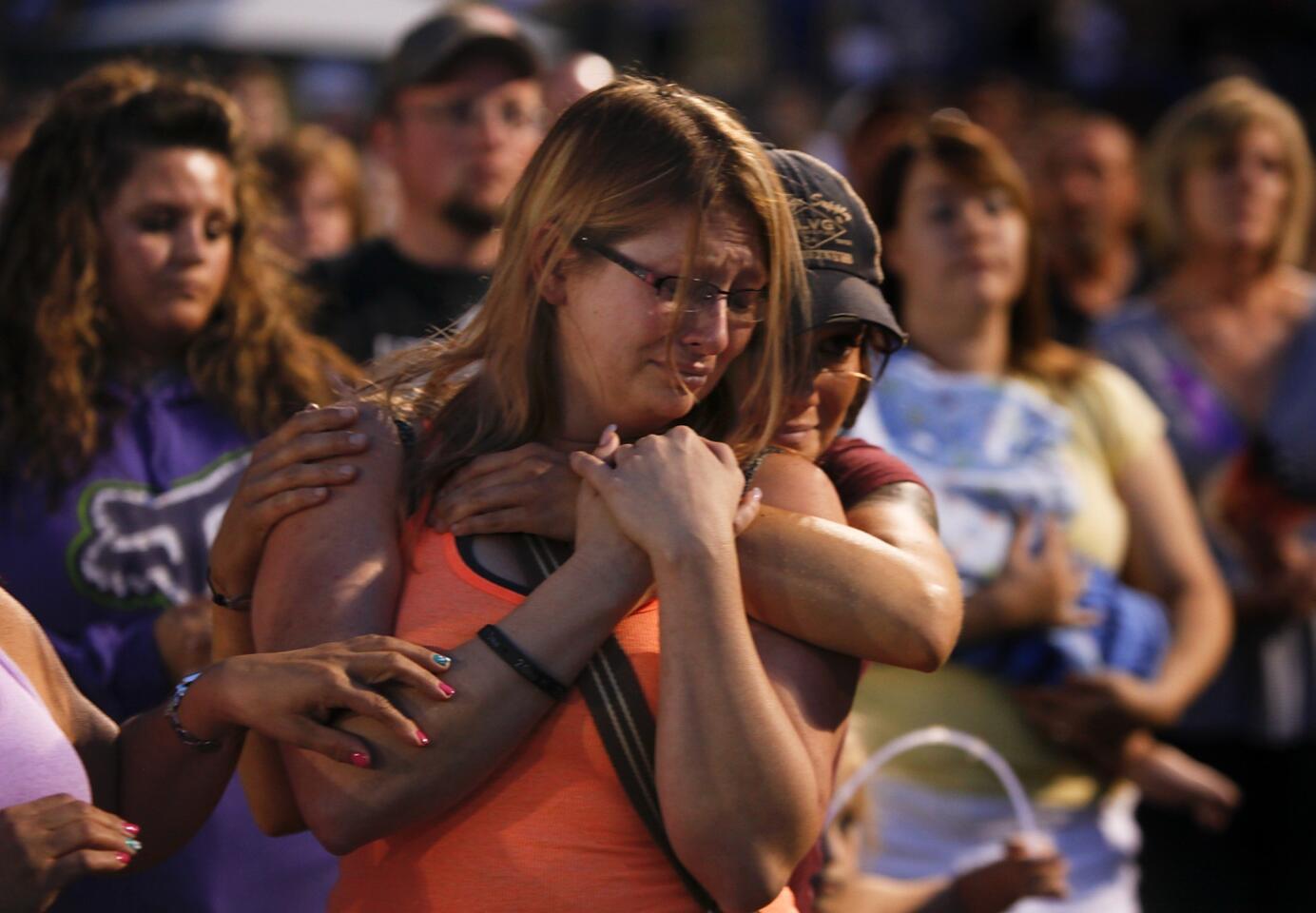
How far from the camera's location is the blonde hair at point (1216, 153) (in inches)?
172

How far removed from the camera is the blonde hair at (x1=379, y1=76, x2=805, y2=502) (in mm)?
1847

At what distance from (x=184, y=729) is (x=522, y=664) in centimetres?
51

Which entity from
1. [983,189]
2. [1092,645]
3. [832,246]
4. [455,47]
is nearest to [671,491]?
[832,246]

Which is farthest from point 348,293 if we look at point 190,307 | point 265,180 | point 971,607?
point 971,607

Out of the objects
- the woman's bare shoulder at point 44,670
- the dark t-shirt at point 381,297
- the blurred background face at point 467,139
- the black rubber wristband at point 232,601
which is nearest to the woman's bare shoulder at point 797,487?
the black rubber wristband at point 232,601

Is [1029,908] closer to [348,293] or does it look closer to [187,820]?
[187,820]

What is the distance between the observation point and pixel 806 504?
6.24 feet

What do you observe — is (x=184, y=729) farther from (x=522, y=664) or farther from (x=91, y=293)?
(x=91, y=293)

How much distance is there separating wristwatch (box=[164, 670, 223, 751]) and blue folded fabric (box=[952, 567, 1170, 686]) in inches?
63.5

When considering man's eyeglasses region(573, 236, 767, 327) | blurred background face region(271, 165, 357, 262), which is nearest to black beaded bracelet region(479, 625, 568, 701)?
man's eyeglasses region(573, 236, 767, 327)

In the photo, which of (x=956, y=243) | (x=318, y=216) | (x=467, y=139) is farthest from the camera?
(x=318, y=216)

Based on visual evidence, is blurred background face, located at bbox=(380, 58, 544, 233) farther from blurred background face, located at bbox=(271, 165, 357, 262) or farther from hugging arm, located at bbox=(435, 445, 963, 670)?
hugging arm, located at bbox=(435, 445, 963, 670)

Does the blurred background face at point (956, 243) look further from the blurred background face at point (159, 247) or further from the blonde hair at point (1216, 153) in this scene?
the blurred background face at point (159, 247)

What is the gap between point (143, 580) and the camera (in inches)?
106
